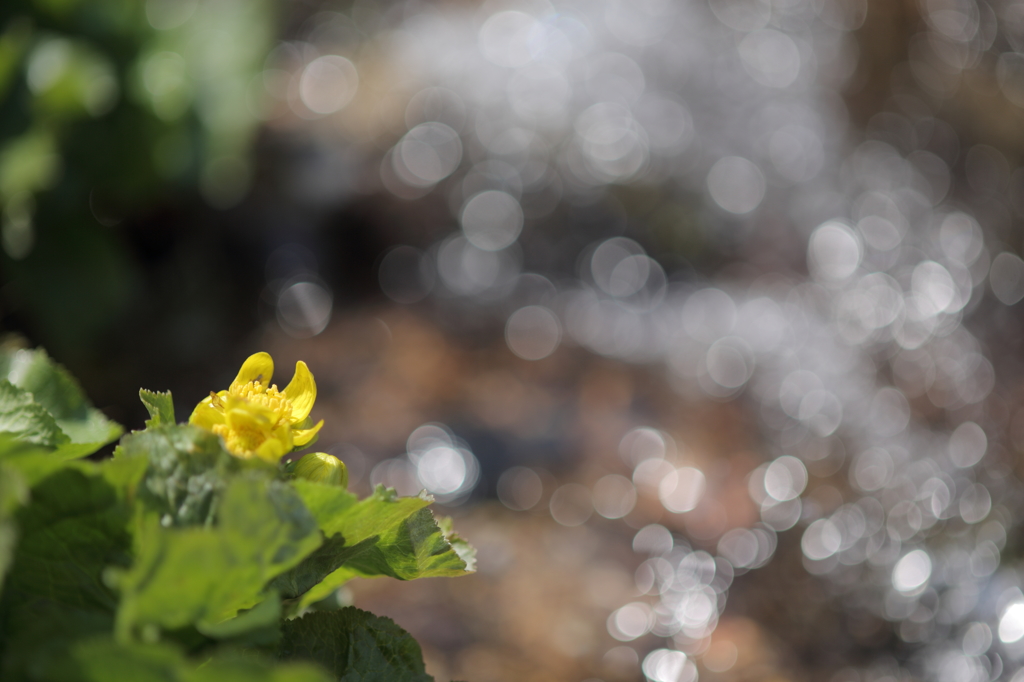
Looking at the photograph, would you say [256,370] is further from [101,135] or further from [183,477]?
[101,135]

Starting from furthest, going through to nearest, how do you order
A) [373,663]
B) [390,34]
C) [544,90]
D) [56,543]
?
[390,34] → [544,90] → [373,663] → [56,543]

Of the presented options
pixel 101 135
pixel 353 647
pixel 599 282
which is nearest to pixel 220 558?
pixel 353 647

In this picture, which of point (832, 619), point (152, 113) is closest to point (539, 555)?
point (832, 619)

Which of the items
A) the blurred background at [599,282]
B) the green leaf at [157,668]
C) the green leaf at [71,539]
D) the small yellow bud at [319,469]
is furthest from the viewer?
the blurred background at [599,282]

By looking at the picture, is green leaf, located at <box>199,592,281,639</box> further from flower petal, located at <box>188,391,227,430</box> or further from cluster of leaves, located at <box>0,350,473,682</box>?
flower petal, located at <box>188,391,227,430</box>

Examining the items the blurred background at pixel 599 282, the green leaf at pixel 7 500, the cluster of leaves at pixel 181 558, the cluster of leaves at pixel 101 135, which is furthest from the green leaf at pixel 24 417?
the cluster of leaves at pixel 101 135

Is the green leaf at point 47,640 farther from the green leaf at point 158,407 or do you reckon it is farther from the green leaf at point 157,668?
the green leaf at point 158,407

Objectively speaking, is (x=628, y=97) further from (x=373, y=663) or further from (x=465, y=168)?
(x=373, y=663)
